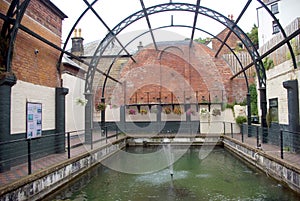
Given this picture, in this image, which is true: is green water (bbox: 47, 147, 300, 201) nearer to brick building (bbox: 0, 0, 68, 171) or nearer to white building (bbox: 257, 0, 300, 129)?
brick building (bbox: 0, 0, 68, 171)

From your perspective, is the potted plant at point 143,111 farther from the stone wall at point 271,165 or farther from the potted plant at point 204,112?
the stone wall at point 271,165

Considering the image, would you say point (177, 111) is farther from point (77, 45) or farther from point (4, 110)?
point (4, 110)

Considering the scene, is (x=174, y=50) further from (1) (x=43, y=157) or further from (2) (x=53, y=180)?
(2) (x=53, y=180)

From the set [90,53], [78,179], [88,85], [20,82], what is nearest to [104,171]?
[78,179]

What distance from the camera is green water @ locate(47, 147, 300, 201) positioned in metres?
5.09

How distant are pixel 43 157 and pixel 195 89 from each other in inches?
440

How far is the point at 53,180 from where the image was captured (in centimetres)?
551

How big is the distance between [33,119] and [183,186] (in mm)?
4412

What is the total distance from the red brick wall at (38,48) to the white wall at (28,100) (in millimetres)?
189

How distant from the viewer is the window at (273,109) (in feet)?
30.8

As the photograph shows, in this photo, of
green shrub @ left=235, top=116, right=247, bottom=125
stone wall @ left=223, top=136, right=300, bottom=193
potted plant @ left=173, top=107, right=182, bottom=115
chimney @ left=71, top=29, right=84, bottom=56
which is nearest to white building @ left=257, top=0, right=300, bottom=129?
stone wall @ left=223, top=136, right=300, bottom=193

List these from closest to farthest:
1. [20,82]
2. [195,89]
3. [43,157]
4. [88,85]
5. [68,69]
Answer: [20,82], [43,157], [88,85], [68,69], [195,89]

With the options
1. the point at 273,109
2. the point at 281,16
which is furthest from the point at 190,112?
the point at 281,16

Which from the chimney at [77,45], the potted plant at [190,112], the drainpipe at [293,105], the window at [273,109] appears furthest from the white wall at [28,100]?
the chimney at [77,45]
